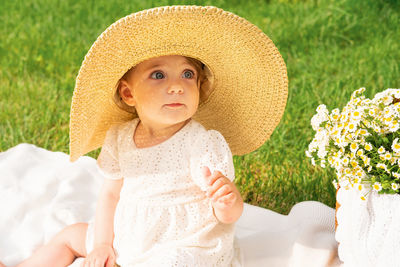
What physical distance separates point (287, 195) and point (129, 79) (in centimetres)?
113

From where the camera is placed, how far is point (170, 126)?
2.32m

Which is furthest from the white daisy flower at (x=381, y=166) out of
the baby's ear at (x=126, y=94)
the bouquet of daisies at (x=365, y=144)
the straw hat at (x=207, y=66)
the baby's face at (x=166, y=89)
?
the baby's ear at (x=126, y=94)

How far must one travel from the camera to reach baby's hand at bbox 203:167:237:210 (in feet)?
6.59

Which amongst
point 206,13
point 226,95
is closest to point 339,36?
point 226,95

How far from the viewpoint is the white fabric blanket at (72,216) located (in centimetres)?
243

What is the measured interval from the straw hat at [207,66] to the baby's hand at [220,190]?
0.47 m

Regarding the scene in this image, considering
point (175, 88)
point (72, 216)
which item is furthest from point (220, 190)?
point (72, 216)

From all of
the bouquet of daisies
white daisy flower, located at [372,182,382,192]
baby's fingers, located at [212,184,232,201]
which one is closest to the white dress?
baby's fingers, located at [212,184,232,201]

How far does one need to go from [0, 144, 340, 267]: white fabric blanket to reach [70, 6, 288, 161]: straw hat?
418mm

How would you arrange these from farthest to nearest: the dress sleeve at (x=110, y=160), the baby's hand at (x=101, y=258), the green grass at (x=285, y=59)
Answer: the green grass at (x=285, y=59), the dress sleeve at (x=110, y=160), the baby's hand at (x=101, y=258)

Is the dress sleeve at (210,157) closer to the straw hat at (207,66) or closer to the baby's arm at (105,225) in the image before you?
the straw hat at (207,66)

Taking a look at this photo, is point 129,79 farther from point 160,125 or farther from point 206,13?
point 206,13

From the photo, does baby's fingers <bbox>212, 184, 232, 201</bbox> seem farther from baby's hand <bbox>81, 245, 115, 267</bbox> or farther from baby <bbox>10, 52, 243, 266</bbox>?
baby's hand <bbox>81, 245, 115, 267</bbox>

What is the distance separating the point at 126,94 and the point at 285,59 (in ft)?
7.57
